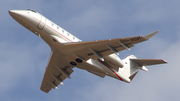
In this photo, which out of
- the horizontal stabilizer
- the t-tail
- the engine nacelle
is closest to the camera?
the engine nacelle

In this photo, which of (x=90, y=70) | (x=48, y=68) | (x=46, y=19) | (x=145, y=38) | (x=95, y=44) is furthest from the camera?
(x=48, y=68)

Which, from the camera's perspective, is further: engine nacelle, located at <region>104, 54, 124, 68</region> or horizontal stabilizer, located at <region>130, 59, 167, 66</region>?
horizontal stabilizer, located at <region>130, 59, 167, 66</region>

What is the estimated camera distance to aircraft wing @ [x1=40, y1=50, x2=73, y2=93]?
92.0 ft

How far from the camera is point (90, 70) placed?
1122 inches

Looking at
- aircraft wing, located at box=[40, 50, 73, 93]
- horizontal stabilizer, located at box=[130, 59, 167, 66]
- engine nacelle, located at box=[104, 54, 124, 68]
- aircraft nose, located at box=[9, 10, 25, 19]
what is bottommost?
horizontal stabilizer, located at box=[130, 59, 167, 66]

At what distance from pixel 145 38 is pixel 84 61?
7.25 m

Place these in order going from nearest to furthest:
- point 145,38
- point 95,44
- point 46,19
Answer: point 145,38
point 95,44
point 46,19

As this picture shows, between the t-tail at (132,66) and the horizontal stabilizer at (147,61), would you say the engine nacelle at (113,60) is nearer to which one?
the t-tail at (132,66)

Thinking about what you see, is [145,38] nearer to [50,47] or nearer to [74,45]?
[74,45]

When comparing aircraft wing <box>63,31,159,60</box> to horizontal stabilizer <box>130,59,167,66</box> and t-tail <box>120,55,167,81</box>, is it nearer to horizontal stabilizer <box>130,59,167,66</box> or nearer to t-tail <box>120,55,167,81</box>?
horizontal stabilizer <box>130,59,167,66</box>

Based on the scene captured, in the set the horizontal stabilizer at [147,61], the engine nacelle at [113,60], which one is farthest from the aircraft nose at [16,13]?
the horizontal stabilizer at [147,61]

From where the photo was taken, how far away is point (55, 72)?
31234 mm

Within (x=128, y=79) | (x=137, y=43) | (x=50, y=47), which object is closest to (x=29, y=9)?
(x=50, y=47)

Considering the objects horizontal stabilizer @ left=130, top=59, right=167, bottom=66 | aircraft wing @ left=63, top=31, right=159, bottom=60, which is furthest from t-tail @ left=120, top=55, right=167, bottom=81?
aircraft wing @ left=63, top=31, right=159, bottom=60
